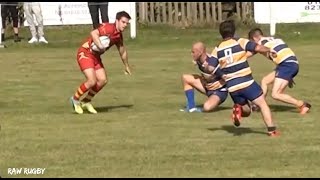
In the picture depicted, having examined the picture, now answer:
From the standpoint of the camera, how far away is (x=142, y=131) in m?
12.6

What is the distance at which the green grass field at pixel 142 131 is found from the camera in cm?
995

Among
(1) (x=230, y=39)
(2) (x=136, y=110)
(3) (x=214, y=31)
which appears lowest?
(3) (x=214, y=31)

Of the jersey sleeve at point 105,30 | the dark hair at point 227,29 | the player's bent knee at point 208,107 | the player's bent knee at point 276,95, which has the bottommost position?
the player's bent knee at point 208,107

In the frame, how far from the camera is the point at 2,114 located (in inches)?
574

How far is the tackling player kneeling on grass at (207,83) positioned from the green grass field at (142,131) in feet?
1.03

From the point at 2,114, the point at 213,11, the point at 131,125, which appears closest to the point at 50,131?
the point at 131,125

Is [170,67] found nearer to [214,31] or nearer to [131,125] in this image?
[131,125]

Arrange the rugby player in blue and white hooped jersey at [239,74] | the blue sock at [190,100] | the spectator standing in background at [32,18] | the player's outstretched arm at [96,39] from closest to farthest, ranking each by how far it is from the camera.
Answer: the rugby player in blue and white hooped jersey at [239,74] → the player's outstretched arm at [96,39] → the blue sock at [190,100] → the spectator standing in background at [32,18]

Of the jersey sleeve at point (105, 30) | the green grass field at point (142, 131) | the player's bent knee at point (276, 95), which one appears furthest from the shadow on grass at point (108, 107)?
the player's bent knee at point (276, 95)

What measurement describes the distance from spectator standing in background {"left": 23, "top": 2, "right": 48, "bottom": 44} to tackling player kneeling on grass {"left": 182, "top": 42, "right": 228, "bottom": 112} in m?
15.2

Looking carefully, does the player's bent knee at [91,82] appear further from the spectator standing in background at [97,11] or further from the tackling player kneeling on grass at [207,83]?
the spectator standing in background at [97,11]

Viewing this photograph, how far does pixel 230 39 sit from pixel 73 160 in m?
3.00

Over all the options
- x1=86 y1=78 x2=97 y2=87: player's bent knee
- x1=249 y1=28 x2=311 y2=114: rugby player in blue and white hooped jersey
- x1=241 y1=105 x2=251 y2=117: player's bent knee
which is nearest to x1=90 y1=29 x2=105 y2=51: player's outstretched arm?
x1=86 y1=78 x2=97 y2=87: player's bent knee

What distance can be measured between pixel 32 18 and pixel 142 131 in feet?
→ 57.7
